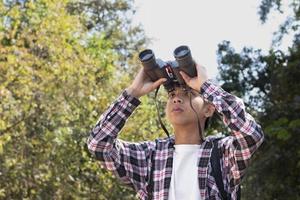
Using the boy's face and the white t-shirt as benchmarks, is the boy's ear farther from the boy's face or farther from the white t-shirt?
the white t-shirt

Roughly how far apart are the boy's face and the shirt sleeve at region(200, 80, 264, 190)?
11 centimetres

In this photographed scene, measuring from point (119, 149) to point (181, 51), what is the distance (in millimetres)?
463


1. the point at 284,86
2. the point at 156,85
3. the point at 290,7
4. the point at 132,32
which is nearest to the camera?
the point at 156,85

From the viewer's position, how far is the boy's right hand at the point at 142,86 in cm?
267

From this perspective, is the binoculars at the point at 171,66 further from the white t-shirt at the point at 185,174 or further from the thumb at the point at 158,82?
the white t-shirt at the point at 185,174

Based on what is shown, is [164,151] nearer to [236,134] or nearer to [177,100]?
[177,100]

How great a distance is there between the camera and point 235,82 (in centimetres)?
1941

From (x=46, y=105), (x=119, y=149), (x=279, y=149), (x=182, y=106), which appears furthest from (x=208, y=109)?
(x=279, y=149)

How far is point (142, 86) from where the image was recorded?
270cm

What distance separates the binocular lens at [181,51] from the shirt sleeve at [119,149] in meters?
0.28

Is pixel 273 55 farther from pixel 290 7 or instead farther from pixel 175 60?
pixel 175 60

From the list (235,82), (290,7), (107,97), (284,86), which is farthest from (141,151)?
(235,82)

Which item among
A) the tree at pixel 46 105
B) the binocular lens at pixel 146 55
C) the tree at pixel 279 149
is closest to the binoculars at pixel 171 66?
the binocular lens at pixel 146 55

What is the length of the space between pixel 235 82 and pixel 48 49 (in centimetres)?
1043
